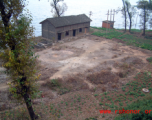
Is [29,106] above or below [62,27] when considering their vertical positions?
below

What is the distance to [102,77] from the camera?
16656 mm

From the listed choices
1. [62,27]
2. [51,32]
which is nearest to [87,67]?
[51,32]

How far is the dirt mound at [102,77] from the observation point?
16100 millimetres

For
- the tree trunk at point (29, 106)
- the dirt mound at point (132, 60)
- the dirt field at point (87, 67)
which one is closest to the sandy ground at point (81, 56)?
the dirt field at point (87, 67)

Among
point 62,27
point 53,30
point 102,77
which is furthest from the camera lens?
point 62,27

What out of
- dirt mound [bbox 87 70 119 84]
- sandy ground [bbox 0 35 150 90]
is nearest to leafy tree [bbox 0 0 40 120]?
sandy ground [bbox 0 35 150 90]

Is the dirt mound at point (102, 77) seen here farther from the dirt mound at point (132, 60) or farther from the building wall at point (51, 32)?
the building wall at point (51, 32)

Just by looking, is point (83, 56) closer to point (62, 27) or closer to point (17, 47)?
point (62, 27)

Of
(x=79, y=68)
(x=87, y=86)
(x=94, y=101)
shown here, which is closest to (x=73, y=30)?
(x=79, y=68)

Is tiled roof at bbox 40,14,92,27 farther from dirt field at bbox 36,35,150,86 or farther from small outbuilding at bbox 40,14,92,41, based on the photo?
dirt field at bbox 36,35,150,86

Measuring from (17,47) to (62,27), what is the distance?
24297mm

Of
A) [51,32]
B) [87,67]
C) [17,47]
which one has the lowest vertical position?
[87,67]

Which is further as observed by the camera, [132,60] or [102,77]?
[132,60]

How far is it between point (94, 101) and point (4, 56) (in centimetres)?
861
